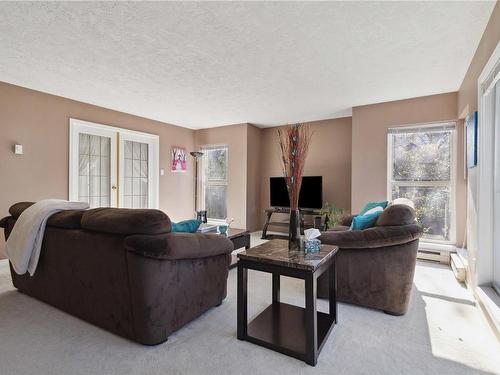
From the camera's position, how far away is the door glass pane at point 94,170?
4.33 meters

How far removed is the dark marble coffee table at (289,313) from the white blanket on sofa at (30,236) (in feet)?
5.66

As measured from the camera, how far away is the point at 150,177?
5398mm

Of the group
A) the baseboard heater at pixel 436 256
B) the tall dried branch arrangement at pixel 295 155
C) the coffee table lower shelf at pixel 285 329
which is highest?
the tall dried branch arrangement at pixel 295 155

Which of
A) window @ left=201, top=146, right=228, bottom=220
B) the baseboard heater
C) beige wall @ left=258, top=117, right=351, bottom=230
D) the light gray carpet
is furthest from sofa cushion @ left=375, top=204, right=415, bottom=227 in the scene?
window @ left=201, top=146, right=228, bottom=220

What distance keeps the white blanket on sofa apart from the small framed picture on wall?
11.9 ft

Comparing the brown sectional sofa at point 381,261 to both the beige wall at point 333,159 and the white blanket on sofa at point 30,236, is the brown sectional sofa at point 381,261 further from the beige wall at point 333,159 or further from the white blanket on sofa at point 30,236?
the beige wall at point 333,159

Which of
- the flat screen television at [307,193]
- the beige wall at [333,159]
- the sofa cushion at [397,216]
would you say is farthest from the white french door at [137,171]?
the sofa cushion at [397,216]

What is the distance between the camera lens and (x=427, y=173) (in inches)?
156

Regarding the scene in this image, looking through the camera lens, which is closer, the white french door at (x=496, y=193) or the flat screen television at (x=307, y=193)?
the white french door at (x=496, y=193)

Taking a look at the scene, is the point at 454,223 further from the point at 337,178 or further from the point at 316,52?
the point at 316,52

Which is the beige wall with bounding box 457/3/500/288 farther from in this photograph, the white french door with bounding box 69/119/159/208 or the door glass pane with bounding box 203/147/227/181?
the white french door with bounding box 69/119/159/208

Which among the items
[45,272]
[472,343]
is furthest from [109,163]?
[472,343]

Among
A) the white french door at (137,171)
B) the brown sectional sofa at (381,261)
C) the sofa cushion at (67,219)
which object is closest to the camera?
the sofa cushion at (67,219)

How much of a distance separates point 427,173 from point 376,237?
258cm
